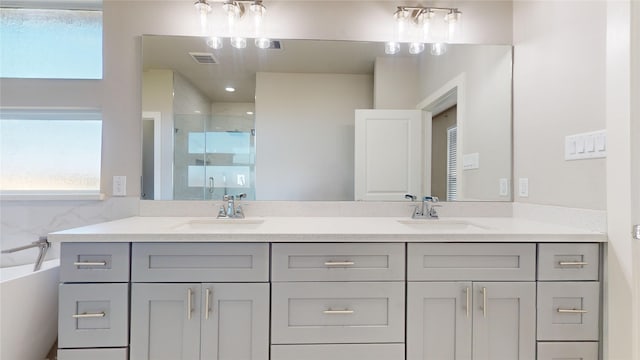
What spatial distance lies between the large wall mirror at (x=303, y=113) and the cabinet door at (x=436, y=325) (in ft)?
2.41

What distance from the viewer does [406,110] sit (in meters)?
1.82

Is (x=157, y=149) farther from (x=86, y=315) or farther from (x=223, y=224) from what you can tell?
(x=86, y=315)

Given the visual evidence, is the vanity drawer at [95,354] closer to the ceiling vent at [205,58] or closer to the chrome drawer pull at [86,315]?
the chrome drawer pull at [86,315]

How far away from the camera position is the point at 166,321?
1185 millimetres

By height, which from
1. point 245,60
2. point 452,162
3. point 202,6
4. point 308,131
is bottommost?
point 452,162

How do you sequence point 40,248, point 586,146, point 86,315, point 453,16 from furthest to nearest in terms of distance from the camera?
point 453,16 < point 40,248 < point 586,146 < point 86,315

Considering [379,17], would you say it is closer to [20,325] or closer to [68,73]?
[68,73]

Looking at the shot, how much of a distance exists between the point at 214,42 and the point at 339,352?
1720 millimetres

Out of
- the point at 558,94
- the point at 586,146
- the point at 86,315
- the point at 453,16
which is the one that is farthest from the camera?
the point at 453,16

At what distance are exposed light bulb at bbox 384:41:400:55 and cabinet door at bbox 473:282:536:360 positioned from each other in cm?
134

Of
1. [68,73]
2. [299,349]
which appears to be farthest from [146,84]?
[299,349]

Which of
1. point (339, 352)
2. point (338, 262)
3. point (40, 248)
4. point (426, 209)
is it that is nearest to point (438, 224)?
point (426, 209)

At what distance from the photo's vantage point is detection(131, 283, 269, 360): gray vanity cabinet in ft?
3.86

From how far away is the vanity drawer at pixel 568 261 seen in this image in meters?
1.23
